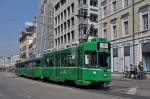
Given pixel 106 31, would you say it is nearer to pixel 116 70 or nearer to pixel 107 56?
pixel 116 70

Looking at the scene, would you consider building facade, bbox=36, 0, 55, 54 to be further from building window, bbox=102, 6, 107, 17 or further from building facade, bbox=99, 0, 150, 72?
building facade, bbox=99, 0, 150, 72

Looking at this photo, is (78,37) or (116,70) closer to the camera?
(116,70)

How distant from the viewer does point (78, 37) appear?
7794 cm

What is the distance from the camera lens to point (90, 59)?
2616 centimetres

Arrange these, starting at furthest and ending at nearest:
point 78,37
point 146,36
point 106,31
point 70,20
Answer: point 70,20
point 78,37
point 106,31
point 146,36

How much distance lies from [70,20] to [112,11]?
28.3 meters

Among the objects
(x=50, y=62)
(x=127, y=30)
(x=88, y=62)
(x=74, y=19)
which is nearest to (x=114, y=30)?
(x=127, y=30)

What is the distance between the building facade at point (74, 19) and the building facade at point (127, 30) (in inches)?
675

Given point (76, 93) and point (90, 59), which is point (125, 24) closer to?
point (90, 59)

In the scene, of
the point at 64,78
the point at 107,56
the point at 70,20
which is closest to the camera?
the point at 107,56

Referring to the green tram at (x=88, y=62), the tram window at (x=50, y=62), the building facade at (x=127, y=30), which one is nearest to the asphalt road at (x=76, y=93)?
the green tram at (x=88, y=62)

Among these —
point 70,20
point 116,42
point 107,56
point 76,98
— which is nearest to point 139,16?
point 116,42

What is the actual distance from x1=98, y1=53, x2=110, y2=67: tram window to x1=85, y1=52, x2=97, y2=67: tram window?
1.01 feet

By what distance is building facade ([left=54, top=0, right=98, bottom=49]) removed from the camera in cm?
7931
